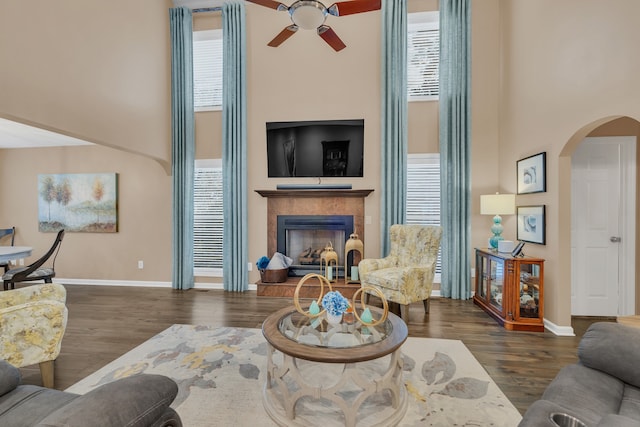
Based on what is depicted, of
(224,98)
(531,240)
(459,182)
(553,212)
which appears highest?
(224,98)

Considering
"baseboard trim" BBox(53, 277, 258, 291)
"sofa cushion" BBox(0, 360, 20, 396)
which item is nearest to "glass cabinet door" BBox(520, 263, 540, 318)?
"baseboard trim" BBox(53, 277, 258, 291)

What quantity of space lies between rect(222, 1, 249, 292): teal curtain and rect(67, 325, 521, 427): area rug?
1690 millimetres

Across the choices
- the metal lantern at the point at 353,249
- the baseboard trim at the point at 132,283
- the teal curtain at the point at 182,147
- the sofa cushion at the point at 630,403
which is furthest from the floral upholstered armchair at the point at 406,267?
the teal curtain at the point at 182,147

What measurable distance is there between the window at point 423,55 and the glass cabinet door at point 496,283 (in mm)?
2756

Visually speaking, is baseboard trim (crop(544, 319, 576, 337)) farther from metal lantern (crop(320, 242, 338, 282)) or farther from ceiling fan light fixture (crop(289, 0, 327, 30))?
ceiling fan light fixture (crop(289, 0, 327, 30))

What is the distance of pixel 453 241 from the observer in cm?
454

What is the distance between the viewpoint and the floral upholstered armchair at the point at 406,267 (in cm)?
354

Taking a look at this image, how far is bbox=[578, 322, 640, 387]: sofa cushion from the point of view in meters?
1.43

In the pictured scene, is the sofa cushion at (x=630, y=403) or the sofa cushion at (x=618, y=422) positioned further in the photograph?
the sofa cushion at (x=630, y=403)

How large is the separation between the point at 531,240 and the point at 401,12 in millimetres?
3885

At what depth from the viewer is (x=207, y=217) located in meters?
5.15

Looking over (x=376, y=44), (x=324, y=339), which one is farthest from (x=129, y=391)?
(x=376, y=44)

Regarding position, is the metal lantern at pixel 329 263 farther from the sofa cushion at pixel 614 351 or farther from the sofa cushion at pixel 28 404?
the sofa cushion at pixel 28 404

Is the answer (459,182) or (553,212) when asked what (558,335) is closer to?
(553,212)
